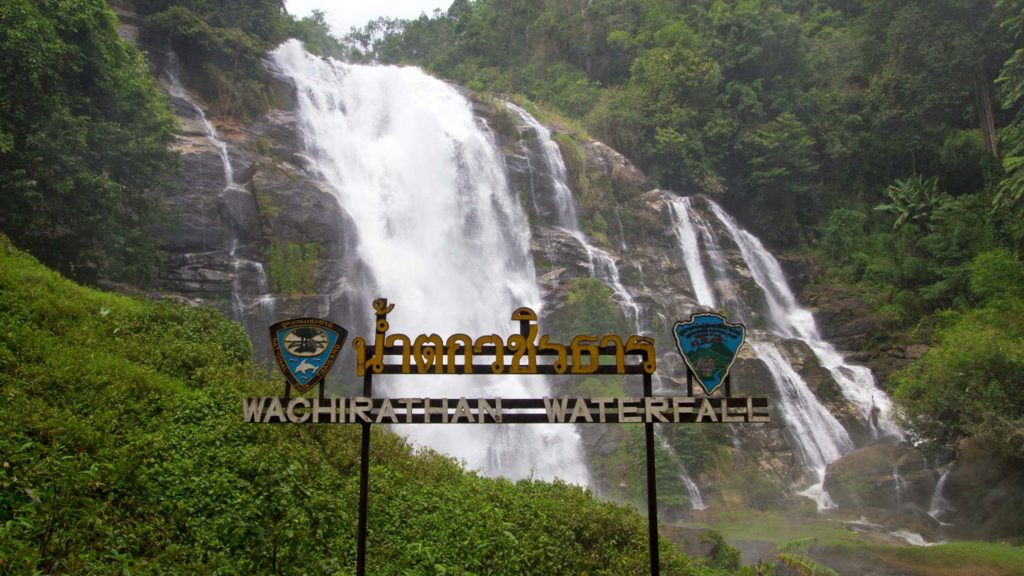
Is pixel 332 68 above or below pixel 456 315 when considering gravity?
above

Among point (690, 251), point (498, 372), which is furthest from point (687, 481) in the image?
point (498, 372)

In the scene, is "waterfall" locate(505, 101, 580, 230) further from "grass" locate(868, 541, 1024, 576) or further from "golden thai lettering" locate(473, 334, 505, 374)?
"golden thai lettering" locate(473, 334, 505, 374)

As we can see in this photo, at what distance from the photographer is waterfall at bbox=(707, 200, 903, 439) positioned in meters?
24.3

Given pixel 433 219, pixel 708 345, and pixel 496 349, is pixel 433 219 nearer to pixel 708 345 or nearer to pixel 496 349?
pixel 496 349

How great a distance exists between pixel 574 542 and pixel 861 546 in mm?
8865

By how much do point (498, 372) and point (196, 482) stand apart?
421 cm

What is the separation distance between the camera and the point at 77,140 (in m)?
16.5

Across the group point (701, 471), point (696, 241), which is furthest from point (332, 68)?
point (701, 471)

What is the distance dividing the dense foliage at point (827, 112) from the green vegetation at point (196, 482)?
16836mm

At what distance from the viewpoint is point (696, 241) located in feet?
104

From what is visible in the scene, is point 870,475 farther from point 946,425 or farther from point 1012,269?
point 1012,269

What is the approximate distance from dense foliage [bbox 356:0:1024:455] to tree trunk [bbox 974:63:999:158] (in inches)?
3.5

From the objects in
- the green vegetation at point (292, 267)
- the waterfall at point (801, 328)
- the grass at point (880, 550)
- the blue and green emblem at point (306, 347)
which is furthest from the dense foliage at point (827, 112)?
the blue and green emblem at point (306, 347)

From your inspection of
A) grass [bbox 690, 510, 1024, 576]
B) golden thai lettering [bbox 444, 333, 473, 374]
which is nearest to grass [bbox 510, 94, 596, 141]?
grass [bbox 690, 510, 1024, 576]
